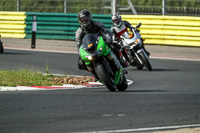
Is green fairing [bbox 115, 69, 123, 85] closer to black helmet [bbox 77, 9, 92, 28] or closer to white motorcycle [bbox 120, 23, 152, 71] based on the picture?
black helmet [bbox 77, 9, 92, 28]

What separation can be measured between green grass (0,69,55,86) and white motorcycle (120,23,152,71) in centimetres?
362

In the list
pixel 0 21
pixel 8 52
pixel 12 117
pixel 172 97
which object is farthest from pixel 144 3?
pixel 12 117

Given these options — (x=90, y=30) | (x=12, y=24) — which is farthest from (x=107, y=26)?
(x=90, y=30)

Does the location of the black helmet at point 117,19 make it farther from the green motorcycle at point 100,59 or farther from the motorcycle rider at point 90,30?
the green motorcycle at point 100,59

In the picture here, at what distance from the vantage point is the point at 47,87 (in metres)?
11.7

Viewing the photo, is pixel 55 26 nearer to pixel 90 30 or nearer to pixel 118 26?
pixel 118 26

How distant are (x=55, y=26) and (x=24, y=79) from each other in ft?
46.0

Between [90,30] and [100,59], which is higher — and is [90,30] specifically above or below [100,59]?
above

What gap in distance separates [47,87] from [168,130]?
533 cm

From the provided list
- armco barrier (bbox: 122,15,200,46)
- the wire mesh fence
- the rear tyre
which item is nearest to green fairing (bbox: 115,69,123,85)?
the rear tyre

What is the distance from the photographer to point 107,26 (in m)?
24.7

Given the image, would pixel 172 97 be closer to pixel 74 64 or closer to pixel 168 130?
pixel 168 130

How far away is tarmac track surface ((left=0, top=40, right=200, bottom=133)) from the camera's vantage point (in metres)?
7.00

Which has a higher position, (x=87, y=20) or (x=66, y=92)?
(x=87, y=20)
